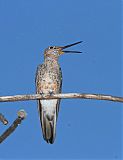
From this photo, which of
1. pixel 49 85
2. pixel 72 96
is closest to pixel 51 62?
pixel 49 85

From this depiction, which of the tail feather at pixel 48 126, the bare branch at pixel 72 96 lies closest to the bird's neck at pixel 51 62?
the tail feather at pixel 48 126

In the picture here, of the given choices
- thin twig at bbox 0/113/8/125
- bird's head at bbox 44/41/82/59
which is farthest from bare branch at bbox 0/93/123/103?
bird's head at bbox 44/41/82/59

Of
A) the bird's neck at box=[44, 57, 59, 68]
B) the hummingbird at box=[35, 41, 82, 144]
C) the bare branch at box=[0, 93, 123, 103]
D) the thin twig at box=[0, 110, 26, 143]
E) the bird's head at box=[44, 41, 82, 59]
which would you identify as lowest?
the thin twig at box=[0, 110, 26, 143]

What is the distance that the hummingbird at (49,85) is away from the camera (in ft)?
23.1

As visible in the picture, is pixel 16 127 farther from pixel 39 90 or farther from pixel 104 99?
pixel 39 90

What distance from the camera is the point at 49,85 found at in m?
7.11

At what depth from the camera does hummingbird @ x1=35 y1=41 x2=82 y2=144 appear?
7.04 m

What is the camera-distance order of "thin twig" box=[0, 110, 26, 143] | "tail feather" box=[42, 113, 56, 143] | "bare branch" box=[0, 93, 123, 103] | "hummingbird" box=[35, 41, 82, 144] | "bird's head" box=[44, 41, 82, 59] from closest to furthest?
"thin twig" box=[0, 110, 26, 143]
"bare branch" box=[0, 93, 123, 103]
"tail feather" box=[42, 113, 56, 143]
"hummingbird" box=[35, 41, 82, 144]
"bird's head" box=[44, 41, 82, 59]

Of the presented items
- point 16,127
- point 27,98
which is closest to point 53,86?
point 27,98

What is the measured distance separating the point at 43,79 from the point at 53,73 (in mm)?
238

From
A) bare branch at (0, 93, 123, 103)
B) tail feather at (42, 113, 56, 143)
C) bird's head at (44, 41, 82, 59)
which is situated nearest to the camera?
bare branch at (0, 93, 123, 103)

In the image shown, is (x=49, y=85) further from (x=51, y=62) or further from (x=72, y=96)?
(x=72, y=96)

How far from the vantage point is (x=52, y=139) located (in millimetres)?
6633

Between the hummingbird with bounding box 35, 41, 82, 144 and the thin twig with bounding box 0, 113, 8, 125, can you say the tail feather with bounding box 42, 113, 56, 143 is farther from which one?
the thin twig with bounding box 0, 113, 8, 125
